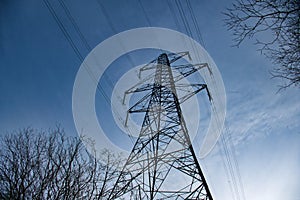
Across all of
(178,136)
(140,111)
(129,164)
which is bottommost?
(129,164)

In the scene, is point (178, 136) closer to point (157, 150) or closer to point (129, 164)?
point (157, 150)

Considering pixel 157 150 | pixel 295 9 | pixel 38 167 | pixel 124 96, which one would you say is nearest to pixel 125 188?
pixel 157 150

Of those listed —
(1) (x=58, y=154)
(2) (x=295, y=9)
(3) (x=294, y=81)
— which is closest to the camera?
(2) (x=295, y=9)

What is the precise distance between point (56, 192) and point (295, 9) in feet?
17.9

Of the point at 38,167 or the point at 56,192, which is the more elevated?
the point at 38,167

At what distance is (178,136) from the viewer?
6707 millimetres

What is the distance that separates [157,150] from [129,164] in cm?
96

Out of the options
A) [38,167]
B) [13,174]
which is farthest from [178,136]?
[13,174]

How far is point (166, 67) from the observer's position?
927 cm

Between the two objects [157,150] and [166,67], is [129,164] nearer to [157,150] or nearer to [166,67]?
[157,150]

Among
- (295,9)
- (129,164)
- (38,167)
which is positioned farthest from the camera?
(129,164)

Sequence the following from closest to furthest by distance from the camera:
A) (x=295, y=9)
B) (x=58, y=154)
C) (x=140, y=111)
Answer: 1. (x=295, y=9)
2. (x=58, y=154)
3. (x=140, y=111)

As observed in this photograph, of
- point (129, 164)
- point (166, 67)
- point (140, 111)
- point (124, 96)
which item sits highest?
point (166, 67)

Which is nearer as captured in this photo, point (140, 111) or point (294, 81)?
point (294, 81)
